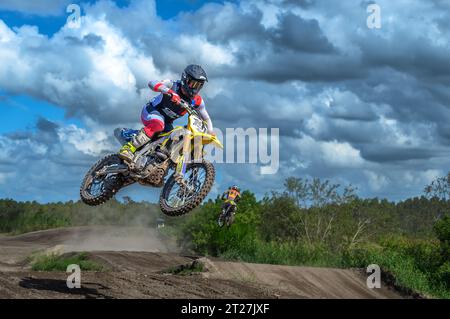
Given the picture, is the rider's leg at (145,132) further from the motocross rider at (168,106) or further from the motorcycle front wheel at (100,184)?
the motorcycle front wheel at (100,184)

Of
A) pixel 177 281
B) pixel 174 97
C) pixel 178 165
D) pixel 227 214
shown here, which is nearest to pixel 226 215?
pixel 227 214

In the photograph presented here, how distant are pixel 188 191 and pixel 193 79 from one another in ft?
6.91

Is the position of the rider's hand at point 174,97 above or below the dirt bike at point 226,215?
above

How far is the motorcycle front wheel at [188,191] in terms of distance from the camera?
12812 millimetres

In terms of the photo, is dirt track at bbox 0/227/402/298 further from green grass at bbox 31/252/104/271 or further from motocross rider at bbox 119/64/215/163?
motocross rider at bbox 119/64/215/163

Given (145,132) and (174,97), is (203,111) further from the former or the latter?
(145,132)

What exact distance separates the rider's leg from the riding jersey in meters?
0.09

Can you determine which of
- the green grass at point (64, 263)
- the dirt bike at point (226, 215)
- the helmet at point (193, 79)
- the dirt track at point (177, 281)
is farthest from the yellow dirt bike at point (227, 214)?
the green grass at point (64, 263)

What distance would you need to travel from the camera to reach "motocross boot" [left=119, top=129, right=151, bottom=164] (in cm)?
1348

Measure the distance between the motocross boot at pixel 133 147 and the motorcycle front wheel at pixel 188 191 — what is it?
86cm

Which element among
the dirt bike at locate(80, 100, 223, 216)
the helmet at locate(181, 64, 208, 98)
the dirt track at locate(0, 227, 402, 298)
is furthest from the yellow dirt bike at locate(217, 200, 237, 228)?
the dirt track at locate(0, 227, 402, 298)

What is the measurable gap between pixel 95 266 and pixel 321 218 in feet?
75.5

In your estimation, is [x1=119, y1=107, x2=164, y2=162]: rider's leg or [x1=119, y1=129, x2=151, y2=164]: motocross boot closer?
[x1=119, y1=107, x2=164, y2=162]: rider's leg
